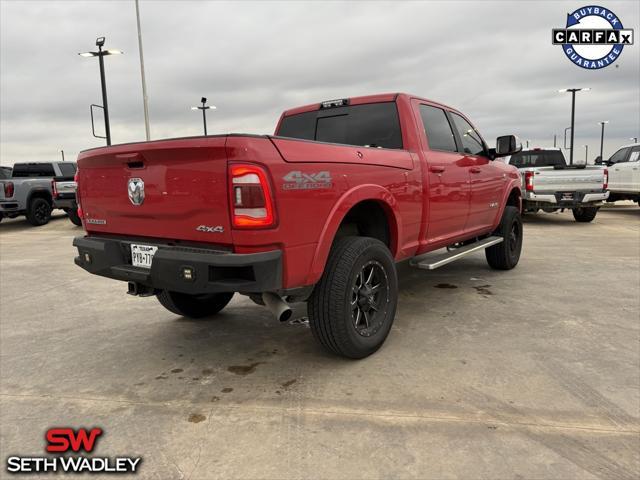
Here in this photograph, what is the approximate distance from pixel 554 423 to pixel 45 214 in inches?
592

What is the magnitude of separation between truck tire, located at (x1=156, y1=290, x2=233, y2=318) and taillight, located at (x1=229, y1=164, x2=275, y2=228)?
176 centimetres

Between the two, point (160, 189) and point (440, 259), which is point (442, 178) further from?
point (160, 189)

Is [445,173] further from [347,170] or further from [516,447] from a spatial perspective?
[516,447]

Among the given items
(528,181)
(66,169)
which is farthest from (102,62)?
(528,181)

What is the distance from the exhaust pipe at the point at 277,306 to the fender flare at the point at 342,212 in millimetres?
195

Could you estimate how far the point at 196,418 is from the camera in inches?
102

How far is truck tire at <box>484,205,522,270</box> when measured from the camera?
599 cm

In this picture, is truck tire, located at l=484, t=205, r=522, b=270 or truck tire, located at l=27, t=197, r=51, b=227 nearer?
truck tire, located at l=484, t=205, r=522, b=270

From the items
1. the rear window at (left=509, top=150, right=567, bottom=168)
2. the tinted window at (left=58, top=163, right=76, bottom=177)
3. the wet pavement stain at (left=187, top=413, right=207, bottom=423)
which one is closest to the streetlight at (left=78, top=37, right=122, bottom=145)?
the tinted window at (left=58, top=163, right=76, bottom=177)

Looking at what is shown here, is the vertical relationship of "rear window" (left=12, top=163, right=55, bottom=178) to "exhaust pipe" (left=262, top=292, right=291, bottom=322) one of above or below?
above

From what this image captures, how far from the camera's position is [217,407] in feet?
8.86

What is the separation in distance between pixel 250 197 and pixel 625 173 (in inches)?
536

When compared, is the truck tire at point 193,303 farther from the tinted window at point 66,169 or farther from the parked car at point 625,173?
the parked car at point 625,173

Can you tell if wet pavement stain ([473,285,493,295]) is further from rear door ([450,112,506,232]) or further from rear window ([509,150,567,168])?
rear window ([509,150,567,168])
